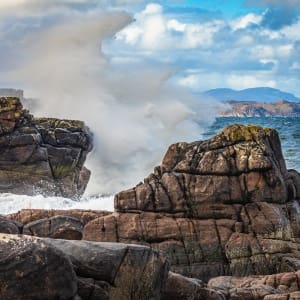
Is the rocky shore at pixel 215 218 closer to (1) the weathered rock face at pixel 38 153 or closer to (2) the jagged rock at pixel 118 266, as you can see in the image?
(2) the jagged rock at pixel 118 266

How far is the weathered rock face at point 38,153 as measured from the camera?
177 feet

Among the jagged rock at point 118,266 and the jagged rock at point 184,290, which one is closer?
the jagged rock at point 118,266

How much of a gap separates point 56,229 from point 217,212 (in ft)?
19.7

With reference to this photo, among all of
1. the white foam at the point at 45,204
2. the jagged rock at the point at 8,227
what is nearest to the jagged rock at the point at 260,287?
the jagged rock at the point at 8,227

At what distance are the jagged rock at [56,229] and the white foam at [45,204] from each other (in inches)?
435

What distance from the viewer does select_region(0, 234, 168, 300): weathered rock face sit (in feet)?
42.7

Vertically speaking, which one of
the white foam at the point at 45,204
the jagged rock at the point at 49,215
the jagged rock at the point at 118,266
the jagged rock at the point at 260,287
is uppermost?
the white foam at the point at 45,204

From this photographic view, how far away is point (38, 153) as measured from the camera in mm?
55062

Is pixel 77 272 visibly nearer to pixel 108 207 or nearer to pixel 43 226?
pixel 43 226

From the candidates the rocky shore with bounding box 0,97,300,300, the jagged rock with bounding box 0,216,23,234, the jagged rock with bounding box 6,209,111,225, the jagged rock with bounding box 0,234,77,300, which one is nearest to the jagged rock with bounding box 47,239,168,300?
the jagged rock with bounding box 0,234,77,300

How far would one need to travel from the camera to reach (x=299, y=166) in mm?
59438

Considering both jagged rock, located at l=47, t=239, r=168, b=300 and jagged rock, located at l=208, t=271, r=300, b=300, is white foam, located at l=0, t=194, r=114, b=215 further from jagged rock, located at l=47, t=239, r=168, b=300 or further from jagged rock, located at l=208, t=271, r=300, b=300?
jagged rock, located at l=47, t=239, r=168, b=300

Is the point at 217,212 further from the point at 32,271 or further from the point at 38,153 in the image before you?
the point at 38,153

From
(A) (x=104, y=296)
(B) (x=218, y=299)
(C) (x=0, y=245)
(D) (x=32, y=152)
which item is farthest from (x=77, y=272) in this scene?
(D) (x=32, y=152)
